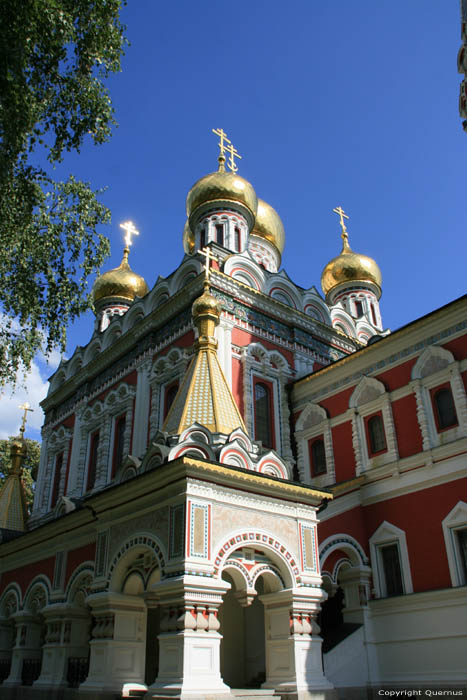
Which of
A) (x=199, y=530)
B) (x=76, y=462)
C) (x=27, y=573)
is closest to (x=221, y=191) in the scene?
(x=76, y=462)

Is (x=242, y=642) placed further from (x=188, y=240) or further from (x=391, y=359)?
(x=188, y=240)

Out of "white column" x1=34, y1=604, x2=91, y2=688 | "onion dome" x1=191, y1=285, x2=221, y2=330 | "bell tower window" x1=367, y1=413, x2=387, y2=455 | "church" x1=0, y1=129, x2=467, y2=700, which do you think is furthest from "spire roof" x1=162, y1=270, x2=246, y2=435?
"bell tower window" x1=367, y1=413, x2=387, y2=455

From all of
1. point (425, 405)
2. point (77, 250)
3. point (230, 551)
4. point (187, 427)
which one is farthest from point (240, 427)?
point (425, 405)

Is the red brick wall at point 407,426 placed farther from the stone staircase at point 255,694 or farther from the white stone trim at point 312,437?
the stone staircase at point 255,694

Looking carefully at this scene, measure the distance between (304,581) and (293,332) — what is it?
8164 mm

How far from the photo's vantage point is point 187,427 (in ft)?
25.3

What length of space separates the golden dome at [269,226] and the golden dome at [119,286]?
4.58 metres

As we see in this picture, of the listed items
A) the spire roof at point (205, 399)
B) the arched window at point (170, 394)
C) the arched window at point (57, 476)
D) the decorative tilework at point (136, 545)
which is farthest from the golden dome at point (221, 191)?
the decorative tilework at point (136, 545)

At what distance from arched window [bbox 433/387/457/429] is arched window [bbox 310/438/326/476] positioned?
2813 millimetres

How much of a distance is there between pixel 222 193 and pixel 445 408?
933 cm

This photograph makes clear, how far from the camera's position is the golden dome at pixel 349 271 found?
2031cm

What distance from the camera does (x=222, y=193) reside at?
1703 cm

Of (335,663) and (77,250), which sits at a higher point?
(77,250)

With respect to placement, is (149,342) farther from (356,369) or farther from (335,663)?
(335,663)
